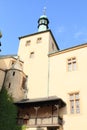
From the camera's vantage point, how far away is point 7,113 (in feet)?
69.5

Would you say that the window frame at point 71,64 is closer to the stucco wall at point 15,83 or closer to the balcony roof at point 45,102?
the balcony roof at point 45,102

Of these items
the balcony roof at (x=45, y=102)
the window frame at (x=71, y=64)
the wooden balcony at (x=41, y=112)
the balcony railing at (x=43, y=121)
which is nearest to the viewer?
the balcony railing at (x=43, y=121)

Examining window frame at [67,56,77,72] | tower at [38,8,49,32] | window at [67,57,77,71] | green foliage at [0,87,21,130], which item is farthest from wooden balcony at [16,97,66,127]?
tower at [38,8,49,32]

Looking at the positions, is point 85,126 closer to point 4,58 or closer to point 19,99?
point 19,99

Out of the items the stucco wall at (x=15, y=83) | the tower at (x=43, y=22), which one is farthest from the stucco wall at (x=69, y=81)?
the tower at (x=43, y=22)

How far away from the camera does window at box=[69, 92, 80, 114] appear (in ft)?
68.2

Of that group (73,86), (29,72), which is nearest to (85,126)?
(73,86)

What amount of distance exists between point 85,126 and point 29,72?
1170 cm

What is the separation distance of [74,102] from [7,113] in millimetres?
7706

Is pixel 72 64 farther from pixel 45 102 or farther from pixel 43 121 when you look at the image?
pixel 43 121

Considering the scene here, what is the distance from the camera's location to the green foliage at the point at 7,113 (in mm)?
20281

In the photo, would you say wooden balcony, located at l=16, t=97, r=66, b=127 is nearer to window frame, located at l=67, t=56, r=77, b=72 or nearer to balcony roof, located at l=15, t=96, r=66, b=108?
balcony roof, located at l=15, t=96, r=66, b=108

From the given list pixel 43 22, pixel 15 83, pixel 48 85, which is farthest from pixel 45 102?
pixel 43 22

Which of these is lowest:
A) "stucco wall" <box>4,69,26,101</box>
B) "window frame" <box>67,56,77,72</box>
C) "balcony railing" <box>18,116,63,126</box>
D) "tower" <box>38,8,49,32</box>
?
"balcony railing" <box>18,116,63,126</box>
